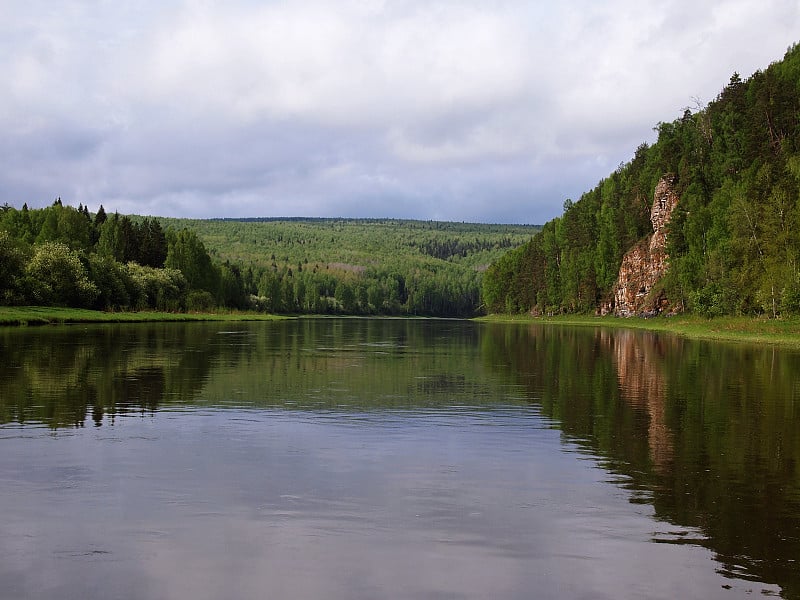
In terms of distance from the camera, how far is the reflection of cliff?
725 inches

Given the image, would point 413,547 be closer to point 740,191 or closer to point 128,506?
point 128,506

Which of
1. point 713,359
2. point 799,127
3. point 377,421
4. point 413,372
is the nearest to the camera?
point 377,421

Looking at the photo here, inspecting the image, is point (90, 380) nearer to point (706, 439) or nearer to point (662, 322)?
point (706, 439)

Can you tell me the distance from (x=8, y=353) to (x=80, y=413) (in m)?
25.4

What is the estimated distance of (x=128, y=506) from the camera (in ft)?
42.2

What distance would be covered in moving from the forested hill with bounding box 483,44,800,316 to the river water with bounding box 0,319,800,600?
5976 centimetres

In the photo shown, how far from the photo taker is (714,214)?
4417 inches

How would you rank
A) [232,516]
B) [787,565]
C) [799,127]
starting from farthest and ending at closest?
[799,127]
[232,516]
[787,565]

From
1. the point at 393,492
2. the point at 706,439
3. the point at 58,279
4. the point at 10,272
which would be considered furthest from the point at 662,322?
the point at 393,492

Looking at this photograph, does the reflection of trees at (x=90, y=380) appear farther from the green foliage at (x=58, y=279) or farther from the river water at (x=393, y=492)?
the green foliage at (x=58, y=279)

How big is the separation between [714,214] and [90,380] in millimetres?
99672

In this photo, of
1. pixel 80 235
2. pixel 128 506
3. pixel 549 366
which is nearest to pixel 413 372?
pixel 549 366

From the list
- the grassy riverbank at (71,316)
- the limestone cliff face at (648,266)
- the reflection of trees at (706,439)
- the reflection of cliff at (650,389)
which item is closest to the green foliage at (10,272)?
the grassy riverbank at (71,316)

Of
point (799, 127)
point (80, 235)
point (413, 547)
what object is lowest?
point (413, 547)
